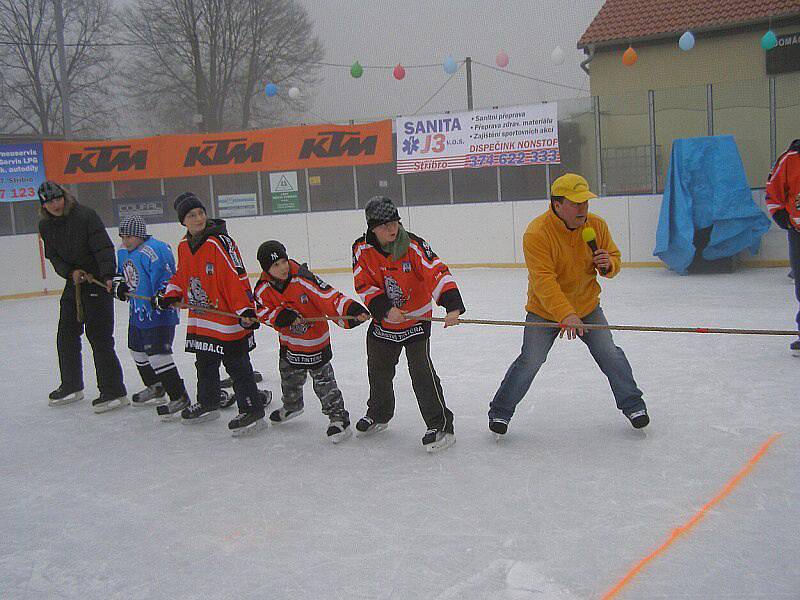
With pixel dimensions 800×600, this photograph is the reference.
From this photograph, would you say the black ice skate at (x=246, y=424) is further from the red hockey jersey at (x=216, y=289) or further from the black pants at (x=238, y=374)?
the red hockey jersey at (x=216, y=289)

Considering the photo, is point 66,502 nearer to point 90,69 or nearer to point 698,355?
point 698,355

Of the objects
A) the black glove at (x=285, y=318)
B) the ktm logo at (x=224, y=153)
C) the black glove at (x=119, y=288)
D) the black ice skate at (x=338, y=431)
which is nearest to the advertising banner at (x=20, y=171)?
the ktm logo at (x=224, y=153)

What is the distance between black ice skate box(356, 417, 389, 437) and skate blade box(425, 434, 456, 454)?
0.40 meters

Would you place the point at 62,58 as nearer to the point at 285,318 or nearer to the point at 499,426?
the point at 285,318

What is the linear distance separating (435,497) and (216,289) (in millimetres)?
1666

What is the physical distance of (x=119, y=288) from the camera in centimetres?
439

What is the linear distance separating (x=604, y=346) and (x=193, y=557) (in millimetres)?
2017

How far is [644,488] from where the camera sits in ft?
9.68

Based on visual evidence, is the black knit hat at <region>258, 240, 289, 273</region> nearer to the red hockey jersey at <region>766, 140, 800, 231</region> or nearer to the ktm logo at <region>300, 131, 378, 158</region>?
the red hockey jersey at <region>766, 140, 800, 231</region>

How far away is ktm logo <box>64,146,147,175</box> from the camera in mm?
12352

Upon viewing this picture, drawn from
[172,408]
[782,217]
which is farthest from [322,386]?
[782,217]

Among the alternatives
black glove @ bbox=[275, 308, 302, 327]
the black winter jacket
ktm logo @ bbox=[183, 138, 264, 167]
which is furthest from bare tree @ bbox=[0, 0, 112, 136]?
black glove @ bbox=[275, 308, 302, 327]

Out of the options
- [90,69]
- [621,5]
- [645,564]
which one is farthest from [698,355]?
[90,69]

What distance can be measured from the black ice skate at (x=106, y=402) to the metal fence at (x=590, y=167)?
25.7 feet
